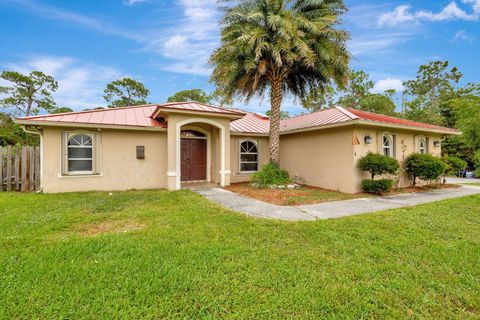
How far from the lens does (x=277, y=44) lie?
9.59 m

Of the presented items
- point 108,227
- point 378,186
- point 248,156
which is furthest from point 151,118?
point 378,186

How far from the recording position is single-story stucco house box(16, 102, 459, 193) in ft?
30.2

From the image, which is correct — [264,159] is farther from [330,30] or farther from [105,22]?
[105,22]

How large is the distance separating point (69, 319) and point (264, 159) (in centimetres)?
1186

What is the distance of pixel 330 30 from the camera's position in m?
9.97

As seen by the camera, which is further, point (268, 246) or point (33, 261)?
point (268, 246)

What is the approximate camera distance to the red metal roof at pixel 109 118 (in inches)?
355

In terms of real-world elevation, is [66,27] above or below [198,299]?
above

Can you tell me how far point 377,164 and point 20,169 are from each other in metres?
14.7

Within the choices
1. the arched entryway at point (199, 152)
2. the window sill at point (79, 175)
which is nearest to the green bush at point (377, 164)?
the arched entryway at point (199, 152)

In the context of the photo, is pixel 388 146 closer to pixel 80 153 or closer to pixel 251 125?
Result: pixel 251 125

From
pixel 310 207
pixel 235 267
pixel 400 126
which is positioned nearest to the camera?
pixel 235 267

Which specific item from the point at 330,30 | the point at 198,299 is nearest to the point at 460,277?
the point at 198,299

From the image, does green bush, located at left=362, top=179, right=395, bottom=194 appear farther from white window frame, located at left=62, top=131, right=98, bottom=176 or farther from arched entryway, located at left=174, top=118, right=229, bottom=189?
white window frame, located at left=62, top=131, right=98, bottom=176
